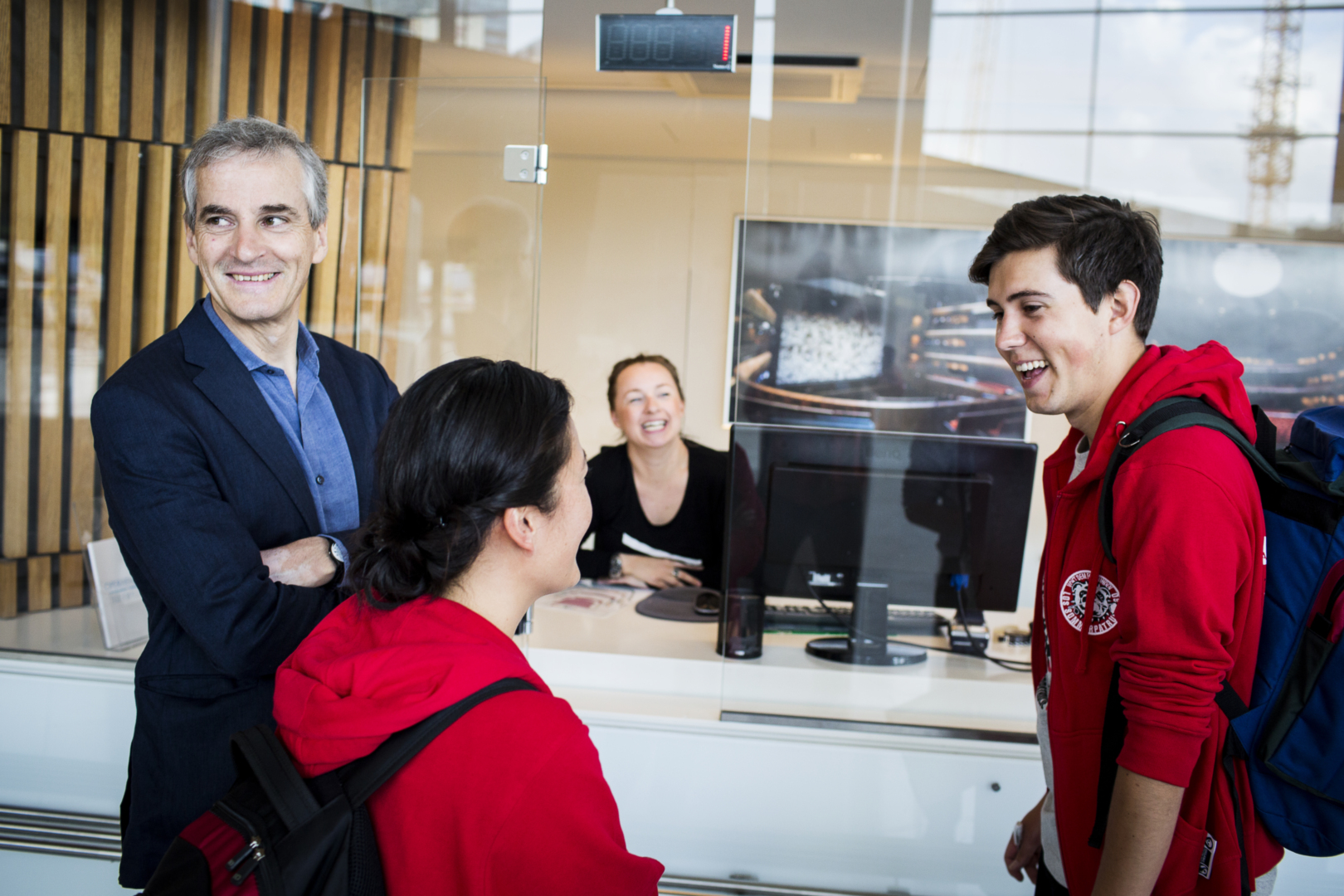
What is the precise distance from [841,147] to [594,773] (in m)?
2.31

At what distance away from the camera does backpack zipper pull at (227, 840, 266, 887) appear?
0.83 metres

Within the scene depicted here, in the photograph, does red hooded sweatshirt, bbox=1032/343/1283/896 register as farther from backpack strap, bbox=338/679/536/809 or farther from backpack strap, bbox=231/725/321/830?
backpack strap, bbox=231/725/321/830

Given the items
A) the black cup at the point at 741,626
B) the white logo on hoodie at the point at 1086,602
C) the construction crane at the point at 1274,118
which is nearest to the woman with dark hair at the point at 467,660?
the white logo on hoodie at the point at 1086,602

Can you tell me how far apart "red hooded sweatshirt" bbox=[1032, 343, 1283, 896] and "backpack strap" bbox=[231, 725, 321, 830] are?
983 mm

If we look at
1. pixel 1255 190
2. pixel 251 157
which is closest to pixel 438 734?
pixel 251 157

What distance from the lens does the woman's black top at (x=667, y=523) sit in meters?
3.73

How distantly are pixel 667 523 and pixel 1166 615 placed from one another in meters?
2.74

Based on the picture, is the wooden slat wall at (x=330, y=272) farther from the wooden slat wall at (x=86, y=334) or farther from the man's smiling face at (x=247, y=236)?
the man's smiling face at (x=247, y=236)

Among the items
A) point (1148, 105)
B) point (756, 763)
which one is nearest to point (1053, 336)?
point (756, 763)

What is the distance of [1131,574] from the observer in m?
1.12

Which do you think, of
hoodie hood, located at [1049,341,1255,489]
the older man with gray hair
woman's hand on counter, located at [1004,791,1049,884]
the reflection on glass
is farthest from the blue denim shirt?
the reflection on glass

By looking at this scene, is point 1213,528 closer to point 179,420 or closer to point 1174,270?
point 179,420

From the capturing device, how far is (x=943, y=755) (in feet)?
7.53

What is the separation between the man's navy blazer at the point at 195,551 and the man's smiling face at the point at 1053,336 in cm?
122
